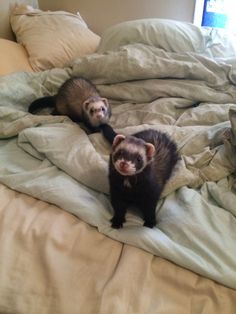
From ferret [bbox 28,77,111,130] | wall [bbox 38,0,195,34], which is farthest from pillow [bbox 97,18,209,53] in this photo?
wall [bbox 38,0,195,34]

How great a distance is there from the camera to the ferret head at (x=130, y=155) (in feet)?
2.61

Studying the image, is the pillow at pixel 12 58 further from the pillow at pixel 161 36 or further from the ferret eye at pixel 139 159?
the ferret eye at pixel 139 159

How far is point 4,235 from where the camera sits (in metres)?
0.79

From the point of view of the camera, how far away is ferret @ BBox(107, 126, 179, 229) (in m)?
0.82

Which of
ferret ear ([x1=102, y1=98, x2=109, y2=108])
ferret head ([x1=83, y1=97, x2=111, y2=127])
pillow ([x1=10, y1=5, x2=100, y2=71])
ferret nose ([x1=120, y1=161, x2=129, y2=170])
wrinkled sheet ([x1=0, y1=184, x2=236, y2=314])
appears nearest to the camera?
wrinkled sheet ([x1=0, y1=184, x2=236, y2=314])

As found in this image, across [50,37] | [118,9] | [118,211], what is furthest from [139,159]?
[118,9]

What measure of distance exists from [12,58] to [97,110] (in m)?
0.59

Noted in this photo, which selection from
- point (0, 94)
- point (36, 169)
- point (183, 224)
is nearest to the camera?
point (183, 224)

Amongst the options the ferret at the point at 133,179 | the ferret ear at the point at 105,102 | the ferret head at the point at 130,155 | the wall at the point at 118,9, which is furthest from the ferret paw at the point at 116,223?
the wall at the point at 118,9

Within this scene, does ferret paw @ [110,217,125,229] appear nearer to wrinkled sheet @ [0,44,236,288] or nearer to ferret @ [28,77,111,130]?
wrinkled sheet @ [0,44,236,288]

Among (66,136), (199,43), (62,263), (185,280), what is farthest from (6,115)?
(199,43)

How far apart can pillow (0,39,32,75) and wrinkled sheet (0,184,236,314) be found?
0.95 m

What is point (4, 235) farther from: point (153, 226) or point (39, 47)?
point (39, 47)

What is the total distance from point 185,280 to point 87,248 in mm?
228
